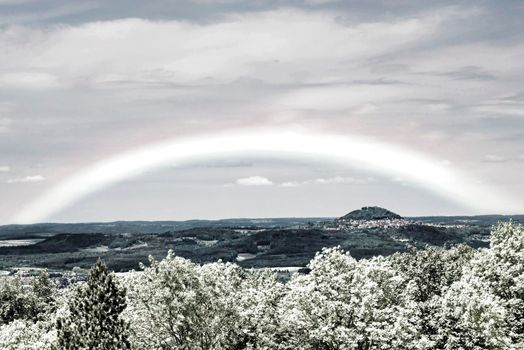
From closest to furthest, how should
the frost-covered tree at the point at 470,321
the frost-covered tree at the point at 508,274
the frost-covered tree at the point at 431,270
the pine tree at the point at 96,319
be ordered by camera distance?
the pine tree at the point at 96,319, the frost-covered tree at the point at 470,321, the frost-covered tree at the point at 508,274, the frost-covered tree at the point at 431,270

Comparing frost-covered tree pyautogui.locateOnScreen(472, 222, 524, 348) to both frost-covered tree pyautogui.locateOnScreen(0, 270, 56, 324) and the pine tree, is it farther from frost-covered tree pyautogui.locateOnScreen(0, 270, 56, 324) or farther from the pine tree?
frost-covered tree pyautogui.locateOnScreen(0, 270, 56, 324)

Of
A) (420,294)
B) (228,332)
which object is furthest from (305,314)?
(420,294)

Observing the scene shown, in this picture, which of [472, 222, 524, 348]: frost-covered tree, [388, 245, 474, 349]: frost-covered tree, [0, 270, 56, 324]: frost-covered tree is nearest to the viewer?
[472, 222, 524, 348]: frost-covered tree

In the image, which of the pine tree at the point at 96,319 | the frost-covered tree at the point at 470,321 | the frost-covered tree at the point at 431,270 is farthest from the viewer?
the frost-covered tree at the point at 431,270

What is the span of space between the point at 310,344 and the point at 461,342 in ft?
62.9

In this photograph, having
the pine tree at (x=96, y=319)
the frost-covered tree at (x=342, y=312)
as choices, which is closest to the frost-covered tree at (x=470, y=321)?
the frost-covered tree at (x=342, y=312)

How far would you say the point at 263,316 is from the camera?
6800 centimetres

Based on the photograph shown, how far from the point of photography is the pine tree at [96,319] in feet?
198

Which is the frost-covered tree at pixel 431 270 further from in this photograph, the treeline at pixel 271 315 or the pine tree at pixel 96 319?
the pine tree at pixel 96 319

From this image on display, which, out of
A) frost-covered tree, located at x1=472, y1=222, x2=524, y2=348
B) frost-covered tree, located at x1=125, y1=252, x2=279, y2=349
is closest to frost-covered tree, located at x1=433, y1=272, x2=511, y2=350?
frost-covered tree, located at x1=472, y1=222, x2=524, y2=348

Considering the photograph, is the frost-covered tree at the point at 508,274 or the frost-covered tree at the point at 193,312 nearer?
the frost-covered tree at the point at 193,312

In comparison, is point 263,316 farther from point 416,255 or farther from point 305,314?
point 416,255

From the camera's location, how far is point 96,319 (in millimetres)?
63656

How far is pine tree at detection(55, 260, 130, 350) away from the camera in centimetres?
6025
